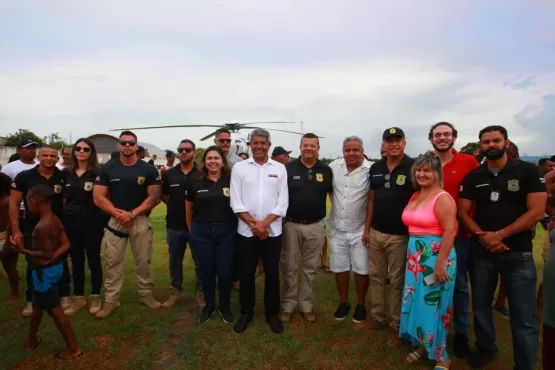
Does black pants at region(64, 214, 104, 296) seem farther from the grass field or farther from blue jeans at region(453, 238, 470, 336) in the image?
blue jeans at region(453, 238, 470, 336)

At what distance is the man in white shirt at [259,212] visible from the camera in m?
3.84

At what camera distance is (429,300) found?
3104 mm

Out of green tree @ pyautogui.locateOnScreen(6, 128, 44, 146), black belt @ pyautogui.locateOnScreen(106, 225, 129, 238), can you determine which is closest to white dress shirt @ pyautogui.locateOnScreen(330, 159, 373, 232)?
black belt @ pyautogui.locateOnScreen(106, 225, 129, 238)

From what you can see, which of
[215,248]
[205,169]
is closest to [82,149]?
[205,169]

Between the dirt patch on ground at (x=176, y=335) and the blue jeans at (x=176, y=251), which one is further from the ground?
the blue jeans at (x=176, y=251)

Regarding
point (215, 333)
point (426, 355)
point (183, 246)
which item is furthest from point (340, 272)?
point (183, 246)

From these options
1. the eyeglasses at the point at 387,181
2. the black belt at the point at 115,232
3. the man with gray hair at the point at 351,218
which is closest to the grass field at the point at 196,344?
the man with gray hair at the point at 351,218

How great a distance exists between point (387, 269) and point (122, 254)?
2.99m

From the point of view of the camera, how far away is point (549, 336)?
1993mm

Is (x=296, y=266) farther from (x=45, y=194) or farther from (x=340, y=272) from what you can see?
(x=45, y=194)

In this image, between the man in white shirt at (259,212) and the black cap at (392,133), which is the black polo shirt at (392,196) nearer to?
the black cap at (392,133)

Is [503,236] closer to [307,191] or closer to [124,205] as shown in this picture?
[307,191]

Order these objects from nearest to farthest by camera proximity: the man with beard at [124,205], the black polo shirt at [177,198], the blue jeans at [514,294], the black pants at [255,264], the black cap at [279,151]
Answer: the blue jeans at [514,294] → the black pants at [255,264] → the man with beard at [124,205] → the black polo shirt at [177,198] → the black cap at [279,151]

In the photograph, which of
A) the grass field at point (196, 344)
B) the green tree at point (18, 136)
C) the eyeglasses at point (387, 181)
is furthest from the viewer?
the green tree at point (18, 136)
